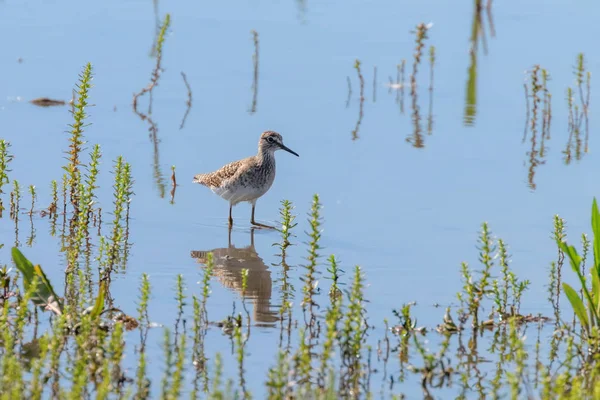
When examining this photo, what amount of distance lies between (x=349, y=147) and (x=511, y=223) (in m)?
3.27

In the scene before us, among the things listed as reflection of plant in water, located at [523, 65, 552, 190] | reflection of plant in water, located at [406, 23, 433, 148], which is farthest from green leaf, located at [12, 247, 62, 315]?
reflection of plant in water, located at [406, 23, 433, 148]

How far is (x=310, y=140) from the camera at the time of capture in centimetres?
1480

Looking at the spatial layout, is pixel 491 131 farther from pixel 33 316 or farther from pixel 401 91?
pixel 33 316

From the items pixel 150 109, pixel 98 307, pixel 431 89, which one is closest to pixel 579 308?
pixel 98 307

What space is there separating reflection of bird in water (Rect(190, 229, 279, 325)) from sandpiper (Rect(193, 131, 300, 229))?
34.1 inches

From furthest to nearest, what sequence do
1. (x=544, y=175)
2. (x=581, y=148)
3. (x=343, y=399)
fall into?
1. (x=581, y=148)
2. (x=544, y=175)
3. (x=343, y=399)

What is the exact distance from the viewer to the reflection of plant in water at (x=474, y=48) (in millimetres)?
16255

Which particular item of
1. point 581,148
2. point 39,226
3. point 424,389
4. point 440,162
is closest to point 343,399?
point 424,389

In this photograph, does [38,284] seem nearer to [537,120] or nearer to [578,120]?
[537,120]

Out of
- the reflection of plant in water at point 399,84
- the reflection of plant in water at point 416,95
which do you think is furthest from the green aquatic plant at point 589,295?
the reflection of plant in water at point 399,84

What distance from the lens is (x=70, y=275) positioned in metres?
8.49

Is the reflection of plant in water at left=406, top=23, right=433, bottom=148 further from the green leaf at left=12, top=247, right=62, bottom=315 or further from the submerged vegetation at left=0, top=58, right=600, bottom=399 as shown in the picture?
the green leaf at left=12, top=247, right=62, bottom=315

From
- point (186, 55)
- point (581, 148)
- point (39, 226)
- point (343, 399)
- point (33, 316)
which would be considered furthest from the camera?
point (186, 55)

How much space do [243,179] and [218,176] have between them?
0.35m
